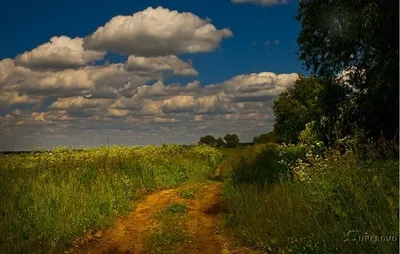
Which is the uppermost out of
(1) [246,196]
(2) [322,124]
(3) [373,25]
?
(3) [373,25]

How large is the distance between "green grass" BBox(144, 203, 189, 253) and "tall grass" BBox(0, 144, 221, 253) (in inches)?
69.1

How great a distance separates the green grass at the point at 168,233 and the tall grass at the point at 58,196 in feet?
5.75

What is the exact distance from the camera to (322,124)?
1628cm

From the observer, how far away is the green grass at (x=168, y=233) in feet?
31.5

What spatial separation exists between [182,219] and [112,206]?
258 centimetres

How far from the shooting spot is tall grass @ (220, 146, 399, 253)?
20.0 ft

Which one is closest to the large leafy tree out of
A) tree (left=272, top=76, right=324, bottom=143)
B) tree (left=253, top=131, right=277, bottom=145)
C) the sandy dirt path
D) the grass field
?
the grass field

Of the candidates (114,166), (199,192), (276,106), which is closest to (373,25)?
(199,192)

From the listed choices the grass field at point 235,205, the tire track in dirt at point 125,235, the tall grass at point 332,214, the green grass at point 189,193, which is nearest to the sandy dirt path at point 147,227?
the tire track in dirt at point 125,235

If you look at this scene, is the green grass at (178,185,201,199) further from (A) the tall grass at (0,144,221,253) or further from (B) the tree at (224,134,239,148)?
(B) the tree at (224,134,239,148)

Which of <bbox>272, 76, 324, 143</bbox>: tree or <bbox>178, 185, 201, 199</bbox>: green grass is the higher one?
<bbox>272, 76, 324, 143</bbox>: tree

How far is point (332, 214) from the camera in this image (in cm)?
715

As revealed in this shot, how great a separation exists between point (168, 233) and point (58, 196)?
361 centimetres

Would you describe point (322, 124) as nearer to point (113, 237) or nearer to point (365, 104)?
point (365, 104)
